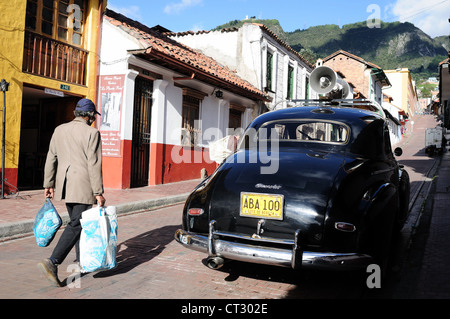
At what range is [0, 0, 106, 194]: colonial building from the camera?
8.58 metres

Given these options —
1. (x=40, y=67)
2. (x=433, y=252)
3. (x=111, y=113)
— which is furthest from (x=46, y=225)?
(x=111, y=113)

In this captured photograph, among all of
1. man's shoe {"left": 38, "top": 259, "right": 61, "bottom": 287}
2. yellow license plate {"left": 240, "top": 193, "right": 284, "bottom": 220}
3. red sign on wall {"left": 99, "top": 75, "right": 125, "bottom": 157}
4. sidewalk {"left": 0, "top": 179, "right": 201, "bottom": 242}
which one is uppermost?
red sign on wall {"left": 99, "top": 75, "right": 125, "bottom": 157}

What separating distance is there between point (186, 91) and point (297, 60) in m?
13.7

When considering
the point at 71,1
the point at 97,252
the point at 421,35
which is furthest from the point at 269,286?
the point at 421,35

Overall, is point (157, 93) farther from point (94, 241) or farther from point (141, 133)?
point (94, 241)

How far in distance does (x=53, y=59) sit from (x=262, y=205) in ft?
28.4

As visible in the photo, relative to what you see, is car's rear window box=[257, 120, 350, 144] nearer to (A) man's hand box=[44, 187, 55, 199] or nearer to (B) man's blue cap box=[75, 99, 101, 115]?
(B) man's blue cap box=[75, 99, 101, 115]

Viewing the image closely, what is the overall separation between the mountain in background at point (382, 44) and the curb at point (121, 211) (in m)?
136

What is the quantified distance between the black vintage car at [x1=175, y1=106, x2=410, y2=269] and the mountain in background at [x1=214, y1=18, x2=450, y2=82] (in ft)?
458

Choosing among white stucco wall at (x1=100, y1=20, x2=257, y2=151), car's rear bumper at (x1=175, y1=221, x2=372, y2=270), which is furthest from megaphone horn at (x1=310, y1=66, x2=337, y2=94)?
car's rear bumper at (x1=175, y1=221, x2=372, y2=270)

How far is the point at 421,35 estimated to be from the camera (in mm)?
181250

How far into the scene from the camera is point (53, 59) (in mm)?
9820

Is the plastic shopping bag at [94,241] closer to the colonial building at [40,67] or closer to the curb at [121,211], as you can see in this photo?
the curb at [121,211]
